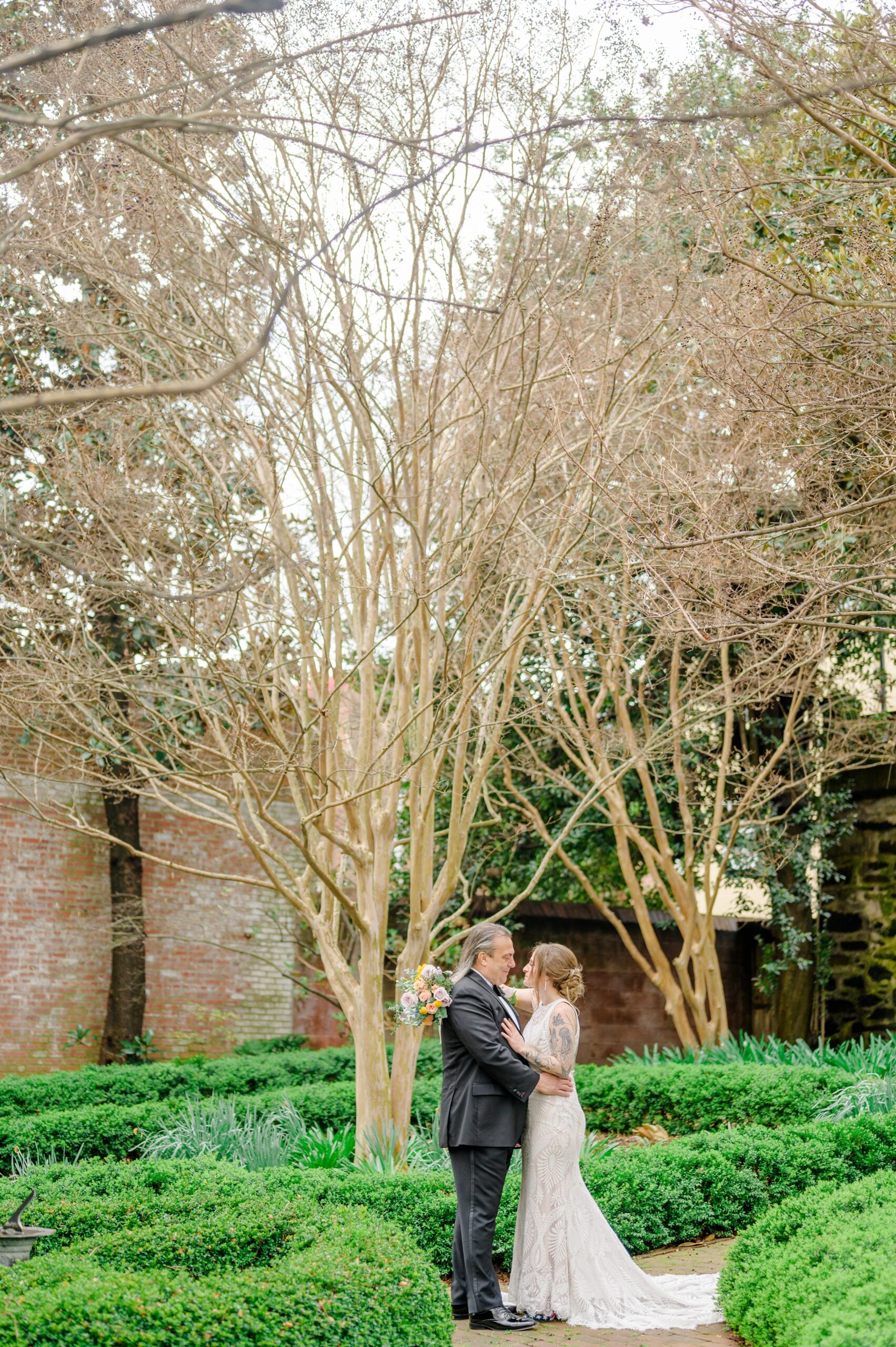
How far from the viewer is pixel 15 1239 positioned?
509 cm

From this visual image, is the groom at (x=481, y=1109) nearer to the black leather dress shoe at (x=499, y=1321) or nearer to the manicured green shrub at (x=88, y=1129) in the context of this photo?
the black leather dress shoe at (x=499, y=1321)

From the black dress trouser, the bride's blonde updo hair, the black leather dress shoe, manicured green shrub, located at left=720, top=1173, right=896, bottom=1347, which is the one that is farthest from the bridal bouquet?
manicured green shrub, located at left=720, top=1173, right=896, bottom=1347

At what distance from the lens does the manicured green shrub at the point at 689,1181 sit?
636 cm

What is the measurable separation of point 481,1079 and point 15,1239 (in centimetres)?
203

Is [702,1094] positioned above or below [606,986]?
below

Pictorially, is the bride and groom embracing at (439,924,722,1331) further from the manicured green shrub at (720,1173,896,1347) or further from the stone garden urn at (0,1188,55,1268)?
the stone garden urn at (0,1188,55,1268)

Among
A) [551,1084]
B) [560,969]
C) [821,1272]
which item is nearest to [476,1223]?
[551,1084]

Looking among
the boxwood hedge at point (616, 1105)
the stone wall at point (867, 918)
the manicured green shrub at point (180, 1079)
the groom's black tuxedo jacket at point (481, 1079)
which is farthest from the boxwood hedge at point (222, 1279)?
the stone wall at point (867, 918)

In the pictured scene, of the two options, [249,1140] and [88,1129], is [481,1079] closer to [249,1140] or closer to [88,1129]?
[249,1140]

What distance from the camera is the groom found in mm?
5340

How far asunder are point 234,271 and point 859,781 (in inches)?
338

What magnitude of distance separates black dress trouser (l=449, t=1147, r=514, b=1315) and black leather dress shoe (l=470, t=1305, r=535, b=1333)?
2cm

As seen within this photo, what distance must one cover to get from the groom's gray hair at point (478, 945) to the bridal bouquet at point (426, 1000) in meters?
0.14

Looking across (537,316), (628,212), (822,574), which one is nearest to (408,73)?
(537,316)
